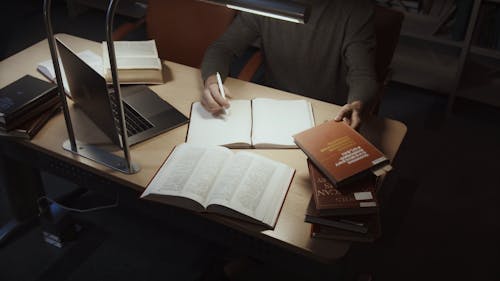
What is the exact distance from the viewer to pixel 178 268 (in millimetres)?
2209

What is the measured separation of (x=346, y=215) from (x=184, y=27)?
144cm

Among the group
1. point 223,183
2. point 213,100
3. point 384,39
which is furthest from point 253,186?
point 384,39

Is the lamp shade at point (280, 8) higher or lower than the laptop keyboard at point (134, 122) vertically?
higher

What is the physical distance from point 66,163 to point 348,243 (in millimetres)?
965

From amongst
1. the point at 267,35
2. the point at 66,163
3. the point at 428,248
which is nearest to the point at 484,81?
the point at 428,248

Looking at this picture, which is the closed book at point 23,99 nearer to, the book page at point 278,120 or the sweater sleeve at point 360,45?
the book page at point 278,120

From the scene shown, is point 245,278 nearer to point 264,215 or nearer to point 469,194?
point 264,215

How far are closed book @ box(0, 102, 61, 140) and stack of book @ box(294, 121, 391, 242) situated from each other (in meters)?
0.87

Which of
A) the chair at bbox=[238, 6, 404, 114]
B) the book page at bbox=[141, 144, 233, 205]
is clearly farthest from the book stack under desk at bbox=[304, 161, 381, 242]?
the chair at bbox=[238, 6, 404, 114]

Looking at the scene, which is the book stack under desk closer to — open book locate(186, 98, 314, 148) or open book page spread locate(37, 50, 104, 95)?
open book locate(186, 98, 314, 148)

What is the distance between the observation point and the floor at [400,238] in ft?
7.27

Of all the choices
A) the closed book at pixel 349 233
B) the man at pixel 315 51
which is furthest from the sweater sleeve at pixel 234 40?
the closed book at pixel 349 233

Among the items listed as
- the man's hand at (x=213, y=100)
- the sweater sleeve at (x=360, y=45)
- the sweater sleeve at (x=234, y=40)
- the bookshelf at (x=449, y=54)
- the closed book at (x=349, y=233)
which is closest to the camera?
the closed book at (x=349, y=233)

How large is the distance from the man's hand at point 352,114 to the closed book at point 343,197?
29cm
